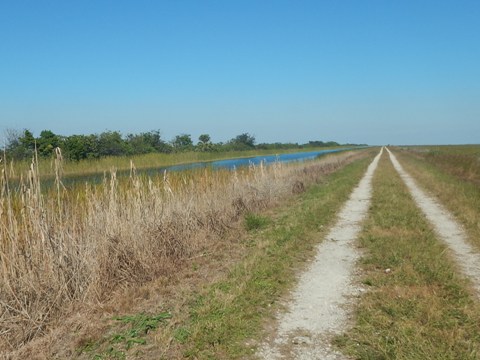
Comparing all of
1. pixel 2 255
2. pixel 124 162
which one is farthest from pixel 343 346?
pixel 124 162

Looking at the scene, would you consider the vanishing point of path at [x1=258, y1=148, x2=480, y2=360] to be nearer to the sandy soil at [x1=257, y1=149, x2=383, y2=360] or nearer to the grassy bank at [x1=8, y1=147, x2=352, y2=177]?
the sandy soil at [x1=257, y1=149, x2=383, y2=360]

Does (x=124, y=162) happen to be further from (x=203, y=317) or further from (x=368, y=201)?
(x=203, y=317)

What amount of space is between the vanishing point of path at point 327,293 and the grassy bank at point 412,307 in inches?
8.9

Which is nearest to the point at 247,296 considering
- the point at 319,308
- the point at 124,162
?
the point at 319,308

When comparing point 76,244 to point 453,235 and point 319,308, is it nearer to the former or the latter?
point 319,308

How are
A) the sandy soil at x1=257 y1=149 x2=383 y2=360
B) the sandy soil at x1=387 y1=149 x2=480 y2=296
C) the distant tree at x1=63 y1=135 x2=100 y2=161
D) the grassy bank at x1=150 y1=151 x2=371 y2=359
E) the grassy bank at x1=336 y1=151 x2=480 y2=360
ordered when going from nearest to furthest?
the grassy bank at x1=336 y1=151 x2=480 y2=360
the sandy soil at x1=257 y1=149 x2=383 y2=360
the grassy bank at x1=150 y1=151 x2=371 y2=359
the sandy soil at x1=387 y1=149 x2=480 y2=296
the distant tree at x1=63 y1=135 x2=100 y2=161

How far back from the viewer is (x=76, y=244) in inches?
225

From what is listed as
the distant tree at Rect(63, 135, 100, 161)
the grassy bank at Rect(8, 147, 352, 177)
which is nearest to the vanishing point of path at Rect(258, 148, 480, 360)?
the grassy bank at Rect(8, 147, 352, 177)

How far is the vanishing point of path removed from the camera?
159 inches

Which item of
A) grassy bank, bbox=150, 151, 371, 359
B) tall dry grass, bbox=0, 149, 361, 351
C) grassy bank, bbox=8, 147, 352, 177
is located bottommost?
grassy bank, bbox=150, 151, 371, 359

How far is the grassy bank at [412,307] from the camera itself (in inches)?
153

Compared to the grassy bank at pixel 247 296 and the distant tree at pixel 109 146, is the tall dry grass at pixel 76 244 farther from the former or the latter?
the distant tree at pixel 109 146

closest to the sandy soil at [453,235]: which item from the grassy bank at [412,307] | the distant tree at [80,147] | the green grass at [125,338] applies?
the grassy bank at [412,307]

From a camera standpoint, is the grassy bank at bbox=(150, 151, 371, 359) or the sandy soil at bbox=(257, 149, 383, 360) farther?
the grassy bank at bbox=(150, 151, 371, 359)
